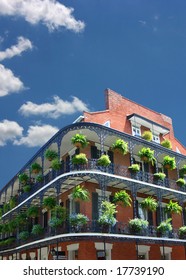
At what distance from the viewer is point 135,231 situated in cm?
1788

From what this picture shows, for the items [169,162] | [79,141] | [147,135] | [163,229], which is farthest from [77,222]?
[147,135]

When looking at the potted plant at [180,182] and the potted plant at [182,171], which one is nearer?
A: the potted plant at [180,182]

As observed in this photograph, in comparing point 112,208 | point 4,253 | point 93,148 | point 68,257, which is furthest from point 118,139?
point 4,253

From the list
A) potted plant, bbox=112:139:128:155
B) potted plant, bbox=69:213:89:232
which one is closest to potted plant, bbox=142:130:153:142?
potted plant, bbox=112:139:128:155

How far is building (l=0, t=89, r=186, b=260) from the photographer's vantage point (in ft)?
57.1

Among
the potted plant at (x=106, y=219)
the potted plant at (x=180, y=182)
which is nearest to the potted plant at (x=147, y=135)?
the potted plant at (x=180, y=182)

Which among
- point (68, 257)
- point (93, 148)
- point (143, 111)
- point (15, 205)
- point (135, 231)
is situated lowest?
point (68, 257)

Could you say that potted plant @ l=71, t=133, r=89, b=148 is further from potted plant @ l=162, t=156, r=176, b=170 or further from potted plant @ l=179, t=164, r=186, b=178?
potted plant @ l=179, t=164, r=186, b=178

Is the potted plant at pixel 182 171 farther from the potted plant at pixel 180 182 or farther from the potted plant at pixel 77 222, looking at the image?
the potted plant at pixel 77 222

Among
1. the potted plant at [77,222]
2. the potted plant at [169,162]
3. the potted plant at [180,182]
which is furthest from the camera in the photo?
the potted plant at [180,182]

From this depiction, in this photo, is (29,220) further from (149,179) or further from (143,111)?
(143,111)

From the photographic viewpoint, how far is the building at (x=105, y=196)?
17391 millimetres

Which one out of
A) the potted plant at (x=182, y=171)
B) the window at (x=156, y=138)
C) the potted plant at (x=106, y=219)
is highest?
the window at (x=156, y=138)

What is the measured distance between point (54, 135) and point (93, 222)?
5549mm
